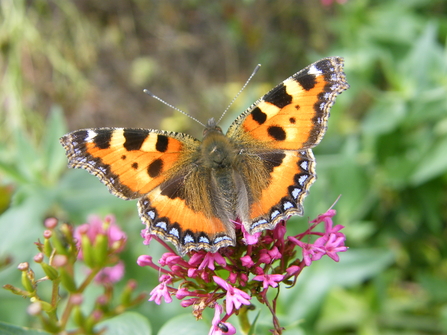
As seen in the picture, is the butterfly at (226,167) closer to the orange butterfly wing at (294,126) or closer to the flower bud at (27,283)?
the orange butterfly wing at (294,126)

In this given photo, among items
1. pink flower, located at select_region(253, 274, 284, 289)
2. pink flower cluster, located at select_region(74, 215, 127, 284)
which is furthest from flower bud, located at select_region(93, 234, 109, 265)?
pink flower, located at select_region(253, 274, 284, 289)

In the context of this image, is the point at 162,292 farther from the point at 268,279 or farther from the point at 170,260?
the point at 268,279

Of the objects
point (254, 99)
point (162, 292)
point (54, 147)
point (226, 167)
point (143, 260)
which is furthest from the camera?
point (254, 99)

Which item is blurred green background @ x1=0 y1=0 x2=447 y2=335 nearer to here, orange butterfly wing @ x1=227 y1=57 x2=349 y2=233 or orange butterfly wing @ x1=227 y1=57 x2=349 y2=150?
orange butterfly wing @ x1=227 y1=57 x2=349 y2=233

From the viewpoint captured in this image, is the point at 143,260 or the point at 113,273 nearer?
the point at 143,260

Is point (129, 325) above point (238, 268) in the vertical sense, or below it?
below

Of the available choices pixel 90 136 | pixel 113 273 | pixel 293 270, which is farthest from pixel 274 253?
pixel 113 273

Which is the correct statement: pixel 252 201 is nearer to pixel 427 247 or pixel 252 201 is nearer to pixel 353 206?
pixel 353 206
